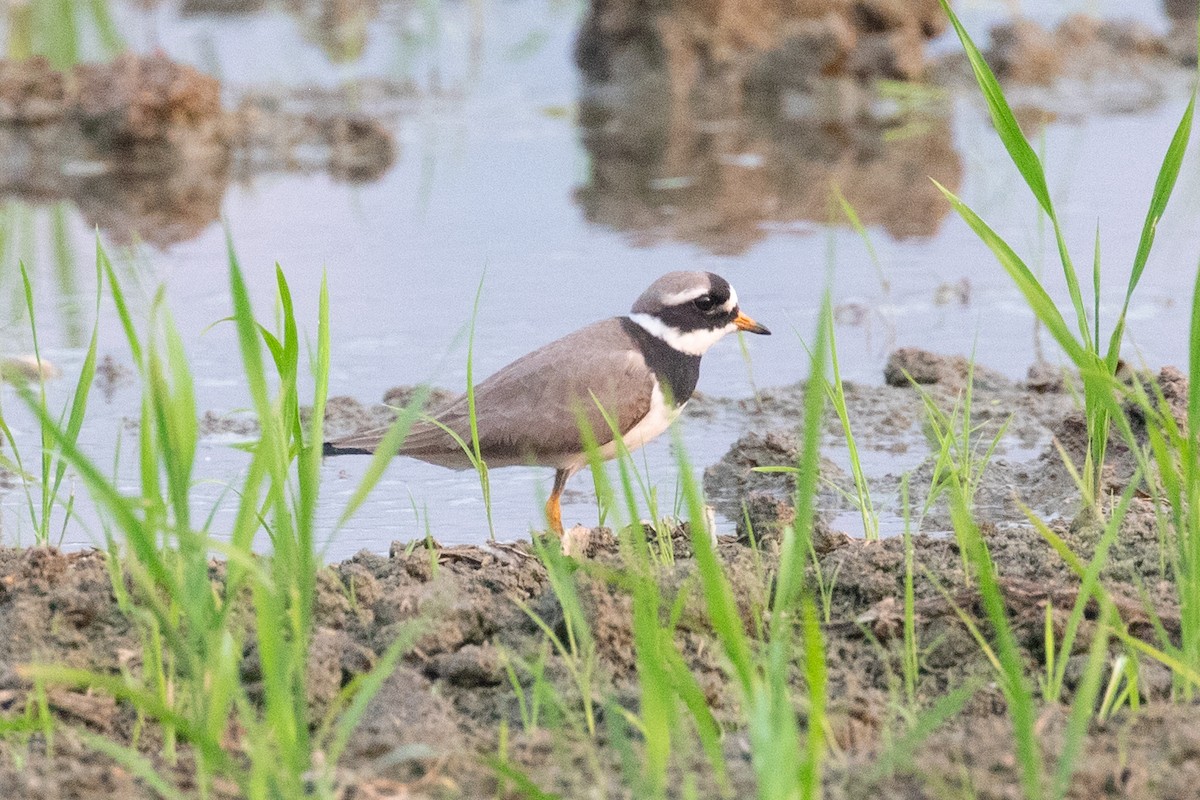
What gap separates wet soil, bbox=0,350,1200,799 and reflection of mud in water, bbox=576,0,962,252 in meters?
4.92

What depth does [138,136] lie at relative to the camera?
10258 mm

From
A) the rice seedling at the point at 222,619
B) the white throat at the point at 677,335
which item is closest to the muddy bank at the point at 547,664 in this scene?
the rice seedling at the point at 222,619

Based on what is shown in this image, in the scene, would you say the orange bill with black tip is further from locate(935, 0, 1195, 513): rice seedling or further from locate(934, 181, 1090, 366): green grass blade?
locate(934, 181, 1090, 366): green grass blade

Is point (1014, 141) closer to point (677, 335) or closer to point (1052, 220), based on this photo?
point (1052, 220)

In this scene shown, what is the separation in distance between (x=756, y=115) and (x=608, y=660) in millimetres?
8743

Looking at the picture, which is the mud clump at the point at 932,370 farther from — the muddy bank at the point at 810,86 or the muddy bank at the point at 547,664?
the muddy bank at the point at 810,86

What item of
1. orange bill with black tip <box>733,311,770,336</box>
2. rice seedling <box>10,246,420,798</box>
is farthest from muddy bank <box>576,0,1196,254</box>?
rice seedling <box>10,246,420,798</box>

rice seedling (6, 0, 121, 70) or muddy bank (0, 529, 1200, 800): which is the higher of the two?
rice seedling (6, 0, 121, 70)

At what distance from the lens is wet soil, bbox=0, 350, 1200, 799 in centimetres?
264

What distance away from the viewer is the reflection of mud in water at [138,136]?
10.1m

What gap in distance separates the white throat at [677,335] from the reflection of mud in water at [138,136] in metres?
5.14

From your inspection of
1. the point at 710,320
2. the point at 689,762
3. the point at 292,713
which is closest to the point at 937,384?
the point at 710,320

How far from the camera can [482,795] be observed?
2650mm

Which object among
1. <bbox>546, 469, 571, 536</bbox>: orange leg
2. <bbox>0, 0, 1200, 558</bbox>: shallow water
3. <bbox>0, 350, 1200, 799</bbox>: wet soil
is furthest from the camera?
<bbox>0, 0, 1200, 558</bbox>: shallow water
